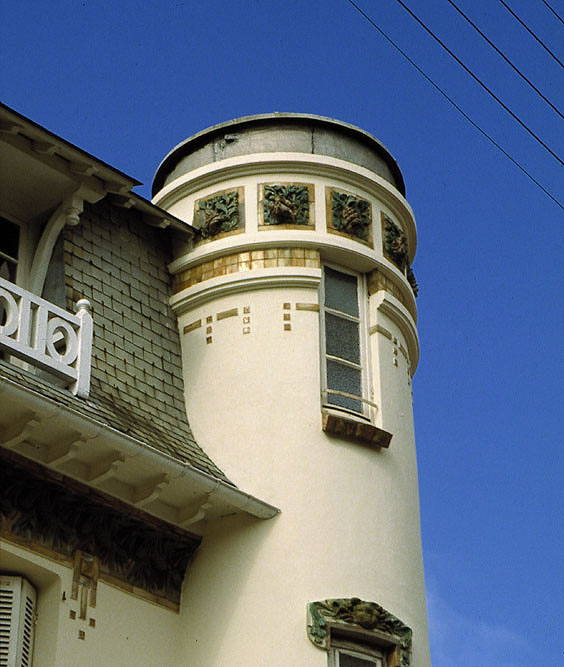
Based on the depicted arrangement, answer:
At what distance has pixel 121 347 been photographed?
16.6m

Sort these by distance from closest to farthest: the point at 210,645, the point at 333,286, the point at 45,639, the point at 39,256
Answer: the point at 45,639 < the point at 210,645 < the point at 39,256 < the point at 333,286

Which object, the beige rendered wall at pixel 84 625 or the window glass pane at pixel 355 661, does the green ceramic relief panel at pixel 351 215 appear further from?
the beige rendered wall at pixel 84 625

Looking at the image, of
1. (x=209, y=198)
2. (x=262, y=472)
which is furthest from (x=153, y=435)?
(x=209, y=198)

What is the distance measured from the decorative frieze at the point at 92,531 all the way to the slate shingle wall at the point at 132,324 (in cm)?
81

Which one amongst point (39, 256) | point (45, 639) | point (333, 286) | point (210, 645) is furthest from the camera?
point (333, 286)

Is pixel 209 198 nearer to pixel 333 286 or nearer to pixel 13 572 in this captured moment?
pixel 333 286

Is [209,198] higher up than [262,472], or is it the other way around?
[209,198]

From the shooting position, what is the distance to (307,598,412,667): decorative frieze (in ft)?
49.7

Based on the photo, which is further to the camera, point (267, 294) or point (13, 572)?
point (267, 294)

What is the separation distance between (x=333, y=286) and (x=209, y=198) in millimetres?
1882

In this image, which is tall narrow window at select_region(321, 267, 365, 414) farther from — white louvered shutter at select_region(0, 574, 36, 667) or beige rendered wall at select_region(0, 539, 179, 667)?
white louvered shutter at select_region(0, 574, 36, 667)

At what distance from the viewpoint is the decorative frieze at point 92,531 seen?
14445 mm

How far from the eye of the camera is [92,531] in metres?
15.1

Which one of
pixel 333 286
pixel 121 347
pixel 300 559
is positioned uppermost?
pixel 333 286
